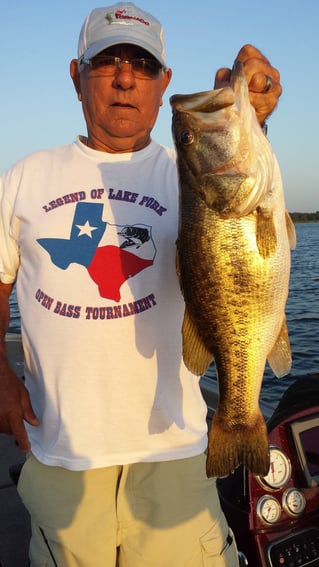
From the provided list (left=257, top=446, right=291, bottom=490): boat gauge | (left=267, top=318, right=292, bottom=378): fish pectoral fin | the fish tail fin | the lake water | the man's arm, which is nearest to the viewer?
the fish tail fin

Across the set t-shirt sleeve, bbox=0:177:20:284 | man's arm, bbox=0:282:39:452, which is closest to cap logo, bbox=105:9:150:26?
t-shirt sleeve, bbox=0:177:20:284

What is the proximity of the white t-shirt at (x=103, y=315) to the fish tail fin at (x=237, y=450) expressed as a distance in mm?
261

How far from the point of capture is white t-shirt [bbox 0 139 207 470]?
2488 millimetres

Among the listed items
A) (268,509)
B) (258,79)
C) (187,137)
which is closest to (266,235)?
(187,137)

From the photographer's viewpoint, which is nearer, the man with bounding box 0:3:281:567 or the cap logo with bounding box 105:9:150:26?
the man with bounding box 0:3:281:567

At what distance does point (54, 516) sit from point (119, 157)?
5.97 feet

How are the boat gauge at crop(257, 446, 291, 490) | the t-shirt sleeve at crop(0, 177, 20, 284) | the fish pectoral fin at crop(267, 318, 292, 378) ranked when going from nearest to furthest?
1. the fish pectoral fin at crop(267, 318, 292, 378)
2. the t-shirt sleeve at crop(0, 177, 20, 284)
3. the boat gauge at crop(257, 446, 291, 490)

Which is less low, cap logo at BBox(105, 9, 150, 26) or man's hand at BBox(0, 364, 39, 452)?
cap logo at BBox(105, 9, 150, 26)

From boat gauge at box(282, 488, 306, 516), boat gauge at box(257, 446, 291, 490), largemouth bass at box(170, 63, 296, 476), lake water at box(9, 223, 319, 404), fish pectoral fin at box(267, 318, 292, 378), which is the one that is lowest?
lake water at box(9, 223, 319, 404)

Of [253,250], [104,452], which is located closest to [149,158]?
[253,250]

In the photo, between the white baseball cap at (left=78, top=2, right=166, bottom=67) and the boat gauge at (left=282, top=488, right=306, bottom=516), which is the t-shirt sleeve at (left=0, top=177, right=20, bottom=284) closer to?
the white baseball cap at (left=78, top=2, right=166, bottom=67)

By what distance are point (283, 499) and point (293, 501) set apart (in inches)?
3.0

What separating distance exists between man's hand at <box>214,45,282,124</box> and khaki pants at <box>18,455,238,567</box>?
173 cm

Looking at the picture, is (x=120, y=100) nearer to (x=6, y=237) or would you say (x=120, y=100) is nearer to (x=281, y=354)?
(x=6, y=237)
